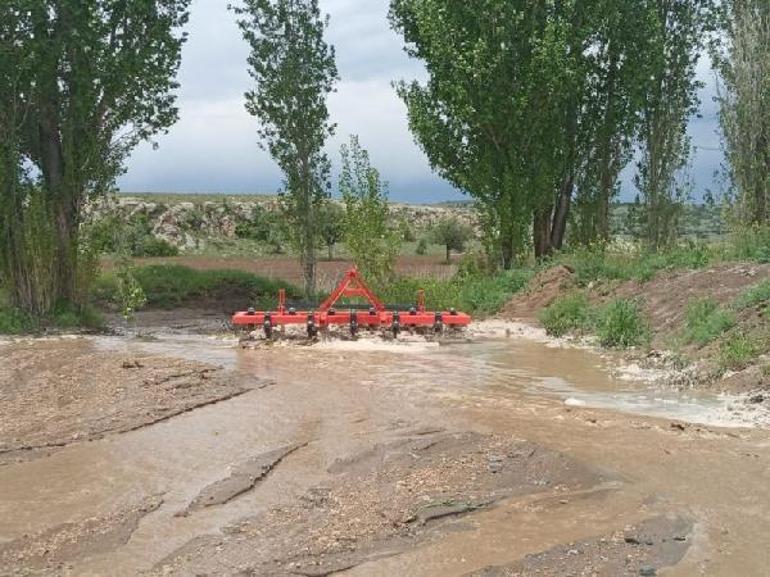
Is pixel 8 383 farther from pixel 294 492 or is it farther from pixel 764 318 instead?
pixel 764 318

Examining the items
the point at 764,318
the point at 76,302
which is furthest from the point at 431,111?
the point at 764,318

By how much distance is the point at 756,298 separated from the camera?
11492 millimetres

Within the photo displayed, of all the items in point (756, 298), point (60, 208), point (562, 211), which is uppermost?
point (60, 208)

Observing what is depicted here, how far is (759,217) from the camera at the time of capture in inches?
897

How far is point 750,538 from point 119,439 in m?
5.24

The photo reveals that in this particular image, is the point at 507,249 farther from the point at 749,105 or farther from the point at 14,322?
the point at 14,322

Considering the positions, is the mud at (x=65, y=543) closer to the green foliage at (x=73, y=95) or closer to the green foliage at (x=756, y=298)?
the green foliage at (x=756, y=298)

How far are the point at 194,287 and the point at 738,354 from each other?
20.0 meters

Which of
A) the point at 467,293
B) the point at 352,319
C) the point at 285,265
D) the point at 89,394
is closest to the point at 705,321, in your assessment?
the point at 352,319

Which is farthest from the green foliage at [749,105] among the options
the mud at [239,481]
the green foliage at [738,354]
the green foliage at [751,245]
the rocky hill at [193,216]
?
the rocky hill at [193,216]

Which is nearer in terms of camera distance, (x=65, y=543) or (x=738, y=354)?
(x=65, y=543)

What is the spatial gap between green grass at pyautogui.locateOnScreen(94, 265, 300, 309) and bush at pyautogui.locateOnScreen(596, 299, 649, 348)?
1298 centimetres

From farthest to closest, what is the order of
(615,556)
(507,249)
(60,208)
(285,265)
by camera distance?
(285,265) → (507,249) → (60,208) → (615,556)

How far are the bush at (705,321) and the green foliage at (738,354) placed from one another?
949 millimetres
